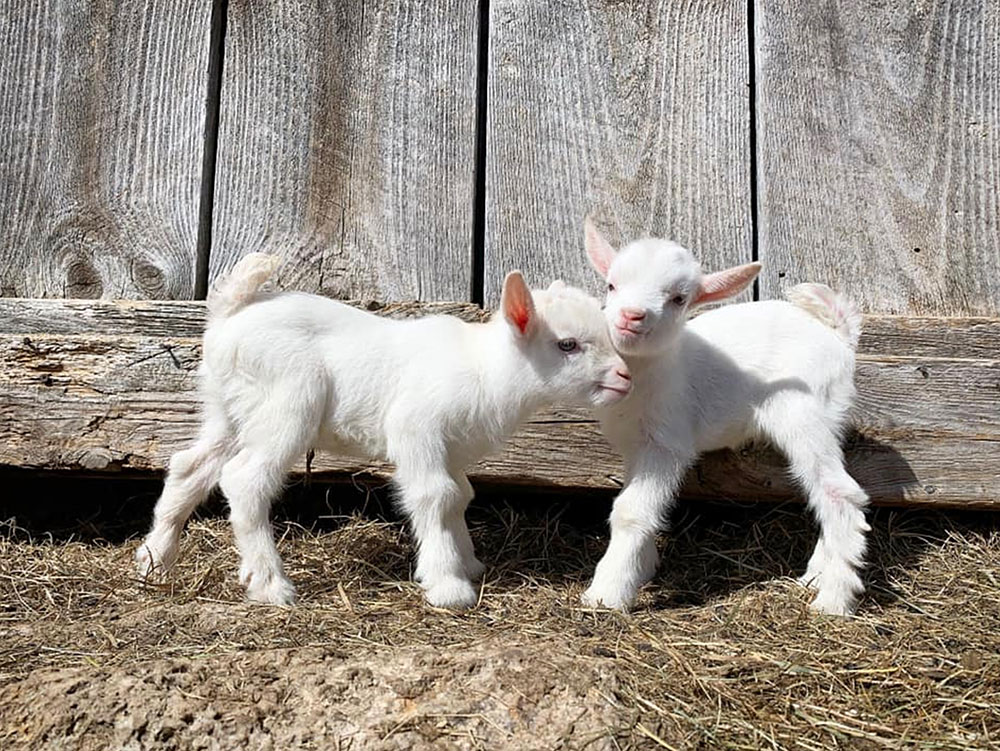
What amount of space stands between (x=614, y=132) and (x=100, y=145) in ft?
6.55

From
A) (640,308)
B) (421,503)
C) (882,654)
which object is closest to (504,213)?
(640,308)

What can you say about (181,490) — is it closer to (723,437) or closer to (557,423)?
(557,423)

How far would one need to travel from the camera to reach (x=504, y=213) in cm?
470

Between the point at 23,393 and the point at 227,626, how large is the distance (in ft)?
4.72

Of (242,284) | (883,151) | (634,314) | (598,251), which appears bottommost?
(634,314)

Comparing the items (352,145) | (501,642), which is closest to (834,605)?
(501,642)

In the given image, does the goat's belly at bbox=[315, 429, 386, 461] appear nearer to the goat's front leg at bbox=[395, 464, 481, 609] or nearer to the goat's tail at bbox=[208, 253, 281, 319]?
the goat's front leg at bbox=[395, 464, 481, 609]

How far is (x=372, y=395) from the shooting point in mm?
3967

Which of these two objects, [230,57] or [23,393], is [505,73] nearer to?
[230,57]

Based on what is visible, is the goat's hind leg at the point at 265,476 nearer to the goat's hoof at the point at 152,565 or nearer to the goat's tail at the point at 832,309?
the goat's hoof at the point at 152,565

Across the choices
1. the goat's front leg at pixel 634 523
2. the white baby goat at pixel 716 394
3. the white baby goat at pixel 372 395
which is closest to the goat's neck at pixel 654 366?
the white baby goat at pixel 716 394

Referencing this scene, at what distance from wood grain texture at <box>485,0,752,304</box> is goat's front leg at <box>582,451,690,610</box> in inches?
37.1

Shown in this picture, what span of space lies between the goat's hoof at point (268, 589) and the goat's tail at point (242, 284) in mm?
868

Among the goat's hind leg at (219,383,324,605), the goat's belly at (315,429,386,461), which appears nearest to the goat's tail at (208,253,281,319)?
the goat's hind leg at (219,383,324,605)
